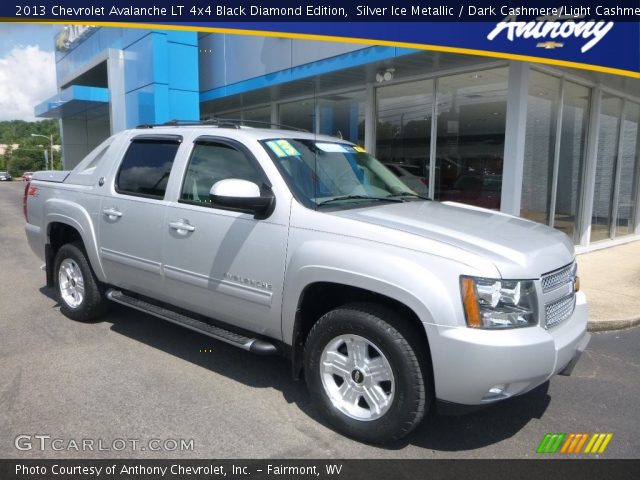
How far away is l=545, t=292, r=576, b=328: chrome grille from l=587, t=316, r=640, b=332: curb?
2.53 m

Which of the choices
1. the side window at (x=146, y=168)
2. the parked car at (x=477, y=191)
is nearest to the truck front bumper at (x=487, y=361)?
the side window at (x=146, y=168)

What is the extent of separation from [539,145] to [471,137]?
1.21 meters

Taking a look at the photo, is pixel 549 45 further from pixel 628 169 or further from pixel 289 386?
pixel 289 386

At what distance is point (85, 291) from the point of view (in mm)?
5207

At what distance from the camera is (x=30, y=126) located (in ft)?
372

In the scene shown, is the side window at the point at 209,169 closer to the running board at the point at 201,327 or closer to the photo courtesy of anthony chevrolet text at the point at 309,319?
the photo courtesy of anthony chevrolet text at the point at 309,319

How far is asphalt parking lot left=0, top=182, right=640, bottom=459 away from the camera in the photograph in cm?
316

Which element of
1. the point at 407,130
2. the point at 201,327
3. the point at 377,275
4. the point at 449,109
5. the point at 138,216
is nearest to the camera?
the point at 377,275

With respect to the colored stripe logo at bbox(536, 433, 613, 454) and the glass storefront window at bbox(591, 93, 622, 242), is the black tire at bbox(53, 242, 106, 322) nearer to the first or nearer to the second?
the colored stripe logo at bbox(536, 433, 613, 454)

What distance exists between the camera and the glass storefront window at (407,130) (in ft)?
32.8

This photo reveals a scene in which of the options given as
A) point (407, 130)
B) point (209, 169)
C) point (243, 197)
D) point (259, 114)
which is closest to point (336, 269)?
point (243, 197)

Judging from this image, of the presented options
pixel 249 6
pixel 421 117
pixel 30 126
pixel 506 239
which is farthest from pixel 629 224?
pixel 30 126
